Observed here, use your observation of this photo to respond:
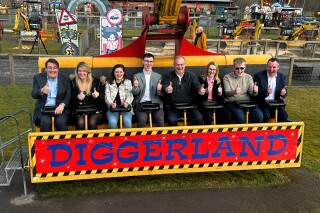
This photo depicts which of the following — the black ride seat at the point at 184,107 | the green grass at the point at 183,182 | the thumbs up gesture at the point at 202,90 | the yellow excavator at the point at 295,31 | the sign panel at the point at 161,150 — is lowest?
Result: the green grass at the point at 183,182

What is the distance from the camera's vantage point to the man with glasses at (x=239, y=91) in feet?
17.0

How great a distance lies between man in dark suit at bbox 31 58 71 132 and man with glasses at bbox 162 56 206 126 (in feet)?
4.67

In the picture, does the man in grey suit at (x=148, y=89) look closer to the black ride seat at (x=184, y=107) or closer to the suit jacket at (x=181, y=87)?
the suit jacket at (x=181, y=87)

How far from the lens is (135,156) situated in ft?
15.0

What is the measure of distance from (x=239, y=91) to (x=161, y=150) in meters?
1.50

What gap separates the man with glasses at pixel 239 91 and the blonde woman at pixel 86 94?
1.91m

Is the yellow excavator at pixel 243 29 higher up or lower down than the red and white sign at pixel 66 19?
lower down

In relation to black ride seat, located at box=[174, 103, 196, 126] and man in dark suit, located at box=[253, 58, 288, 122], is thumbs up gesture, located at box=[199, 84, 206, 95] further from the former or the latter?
man in dark suit, located at box=[253, 58, 288, 122]

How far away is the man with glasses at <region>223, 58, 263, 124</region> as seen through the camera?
5191 millimetres

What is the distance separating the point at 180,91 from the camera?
5258 millimetres

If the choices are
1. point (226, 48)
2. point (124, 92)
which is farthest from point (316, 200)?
point (226, 48)

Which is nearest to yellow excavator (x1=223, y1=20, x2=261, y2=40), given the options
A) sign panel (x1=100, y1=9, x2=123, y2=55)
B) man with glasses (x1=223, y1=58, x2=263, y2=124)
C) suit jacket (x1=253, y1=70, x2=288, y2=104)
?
sign panel (x1=100, y1=9, x2=123, y2=55)

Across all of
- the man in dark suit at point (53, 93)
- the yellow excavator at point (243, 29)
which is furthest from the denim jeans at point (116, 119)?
the yellow excavator at point (243, 29)

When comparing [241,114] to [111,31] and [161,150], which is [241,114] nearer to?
[161,150]
